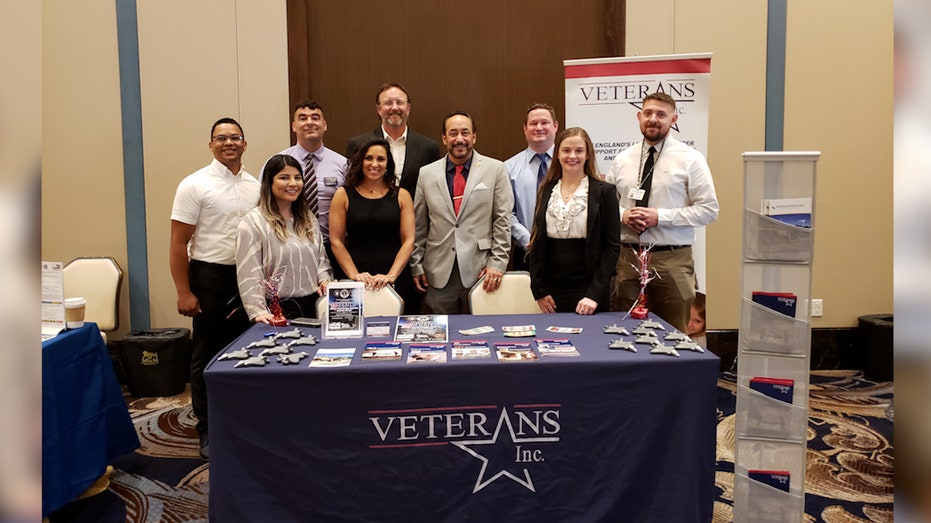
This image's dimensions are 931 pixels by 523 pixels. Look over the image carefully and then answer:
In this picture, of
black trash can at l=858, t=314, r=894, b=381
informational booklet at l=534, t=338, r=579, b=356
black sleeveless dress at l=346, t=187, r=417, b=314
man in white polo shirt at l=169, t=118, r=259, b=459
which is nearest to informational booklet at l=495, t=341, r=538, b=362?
informational booklet at l=534, t=338, r=579, b=356

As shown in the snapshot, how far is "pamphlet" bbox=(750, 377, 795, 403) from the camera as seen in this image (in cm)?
213

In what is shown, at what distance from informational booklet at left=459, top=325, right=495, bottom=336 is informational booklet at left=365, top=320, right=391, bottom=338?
29 cm

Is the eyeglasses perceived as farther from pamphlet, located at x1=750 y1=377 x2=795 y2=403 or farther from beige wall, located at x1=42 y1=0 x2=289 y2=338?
pamphlet, located at x1=750 y1=377 x2=795 y2=403

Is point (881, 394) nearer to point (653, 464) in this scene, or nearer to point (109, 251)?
point (653, 464)

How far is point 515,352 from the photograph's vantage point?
2.22m

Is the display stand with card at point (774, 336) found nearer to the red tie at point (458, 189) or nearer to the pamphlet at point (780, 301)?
the pamphlet at point (780, 301)

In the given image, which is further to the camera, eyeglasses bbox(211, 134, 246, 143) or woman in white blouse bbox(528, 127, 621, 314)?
eyeglasses bbox(211, 134, 246, 143)

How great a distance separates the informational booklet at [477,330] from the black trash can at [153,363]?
94.5 inches

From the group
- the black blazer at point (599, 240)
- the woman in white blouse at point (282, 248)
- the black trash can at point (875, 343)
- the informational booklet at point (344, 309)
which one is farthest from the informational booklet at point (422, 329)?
the black trash can at point (875, 343)

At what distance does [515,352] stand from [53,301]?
1.75 meters

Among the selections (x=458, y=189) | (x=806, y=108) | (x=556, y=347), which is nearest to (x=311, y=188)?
(x=458, y=189)

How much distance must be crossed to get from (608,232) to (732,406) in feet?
5.06

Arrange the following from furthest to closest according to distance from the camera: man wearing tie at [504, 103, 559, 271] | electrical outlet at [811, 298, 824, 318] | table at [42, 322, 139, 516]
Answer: electrical outlet at [811, 298, 824, 318]
man wearing tie at [504, 103, 559, 271]
table at [42, 322, 139, 516]
